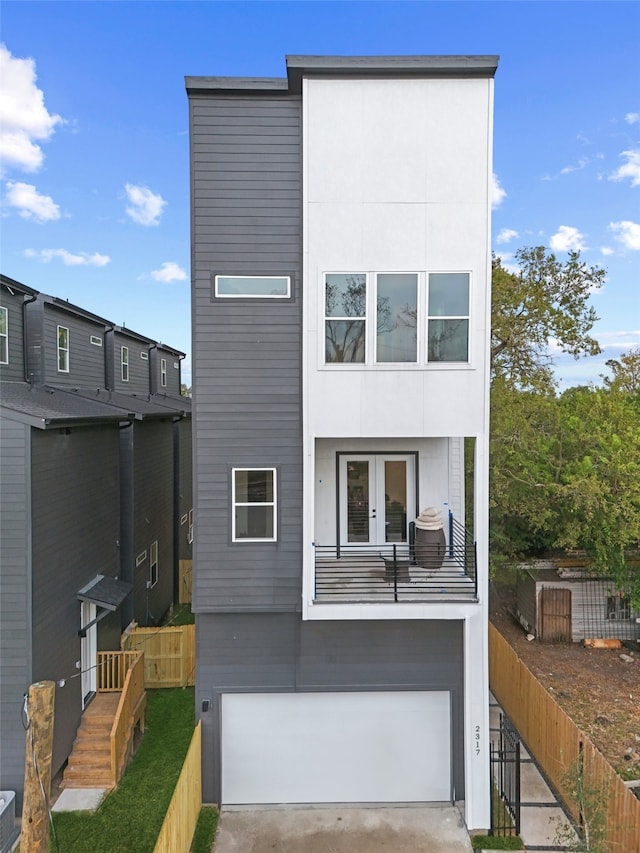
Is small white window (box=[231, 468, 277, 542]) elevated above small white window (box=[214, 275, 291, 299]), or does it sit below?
below

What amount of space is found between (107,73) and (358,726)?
69.2 feet

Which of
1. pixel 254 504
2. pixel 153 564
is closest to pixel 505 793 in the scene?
pixel 254 504

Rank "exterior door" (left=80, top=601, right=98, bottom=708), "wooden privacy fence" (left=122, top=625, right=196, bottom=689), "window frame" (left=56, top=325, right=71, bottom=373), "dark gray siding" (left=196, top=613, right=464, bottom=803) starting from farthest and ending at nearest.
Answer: "window frame" (left=56, top=325, right=71, bottom=373) → "wooden privacy fence" (left=122, top=625, right=196, bottom=689) → "exterior door" (left=80, top=601, right=98, bottom=708) → "dark gray siding" (left=196, top=613, right=464, bottom=803)

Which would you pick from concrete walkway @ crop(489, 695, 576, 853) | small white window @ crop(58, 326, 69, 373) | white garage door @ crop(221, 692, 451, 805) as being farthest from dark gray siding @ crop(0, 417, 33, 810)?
concrete walkway @ crop(489, 695, 576, 853)

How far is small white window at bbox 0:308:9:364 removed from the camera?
986 centimetres

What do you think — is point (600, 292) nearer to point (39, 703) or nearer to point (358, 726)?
point (358, 726)

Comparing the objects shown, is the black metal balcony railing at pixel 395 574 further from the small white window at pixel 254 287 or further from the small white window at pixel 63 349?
the small white window at pixel 63 349

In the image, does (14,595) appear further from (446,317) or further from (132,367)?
(132,367)

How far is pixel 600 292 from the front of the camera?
1553 cm

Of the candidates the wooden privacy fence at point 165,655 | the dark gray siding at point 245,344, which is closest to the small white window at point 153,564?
the wooden privacy fence at point 165,655

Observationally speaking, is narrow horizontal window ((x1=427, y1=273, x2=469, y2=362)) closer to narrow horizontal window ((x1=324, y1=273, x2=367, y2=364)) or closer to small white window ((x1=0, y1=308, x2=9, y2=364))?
narrow horizontal window ((x1=324, y1=273, x2=367, y2=364))

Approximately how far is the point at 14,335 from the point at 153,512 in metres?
5.93

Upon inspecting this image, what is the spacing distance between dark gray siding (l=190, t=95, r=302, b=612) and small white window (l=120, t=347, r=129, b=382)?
32.3ft

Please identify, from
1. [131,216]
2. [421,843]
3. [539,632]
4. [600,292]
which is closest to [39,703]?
[421,843]
